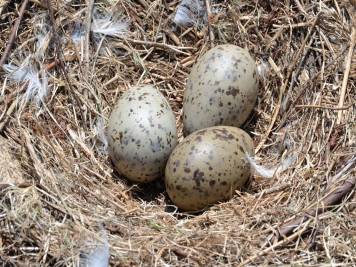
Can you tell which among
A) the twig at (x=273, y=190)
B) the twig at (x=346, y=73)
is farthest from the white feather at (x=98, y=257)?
the twig at (x=346, y=73)

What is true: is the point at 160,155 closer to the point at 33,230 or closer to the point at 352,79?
the point at 33,230

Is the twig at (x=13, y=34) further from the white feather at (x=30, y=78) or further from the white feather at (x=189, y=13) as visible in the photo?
the white feather at (x=189, y=13)

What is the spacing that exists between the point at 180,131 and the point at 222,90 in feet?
1.34

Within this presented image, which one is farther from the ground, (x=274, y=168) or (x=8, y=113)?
(x=8, y=113)

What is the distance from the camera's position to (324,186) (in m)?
3.21

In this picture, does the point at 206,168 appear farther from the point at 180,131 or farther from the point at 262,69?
the point at 262,69

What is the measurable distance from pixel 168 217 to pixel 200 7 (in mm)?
1229

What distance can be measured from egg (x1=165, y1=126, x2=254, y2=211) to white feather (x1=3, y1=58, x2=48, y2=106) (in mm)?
756

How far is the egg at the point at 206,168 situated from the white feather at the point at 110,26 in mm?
888

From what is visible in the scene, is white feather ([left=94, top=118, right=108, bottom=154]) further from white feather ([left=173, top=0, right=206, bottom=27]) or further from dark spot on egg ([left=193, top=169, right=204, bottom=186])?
white feather ([left=173, top=0, right=206, bottom=27])

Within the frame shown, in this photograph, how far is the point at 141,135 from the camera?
3.43m

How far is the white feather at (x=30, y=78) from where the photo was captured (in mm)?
3705

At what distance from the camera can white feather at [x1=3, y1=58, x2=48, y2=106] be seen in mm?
3705

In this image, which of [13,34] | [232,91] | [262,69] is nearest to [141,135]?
[232,91]
